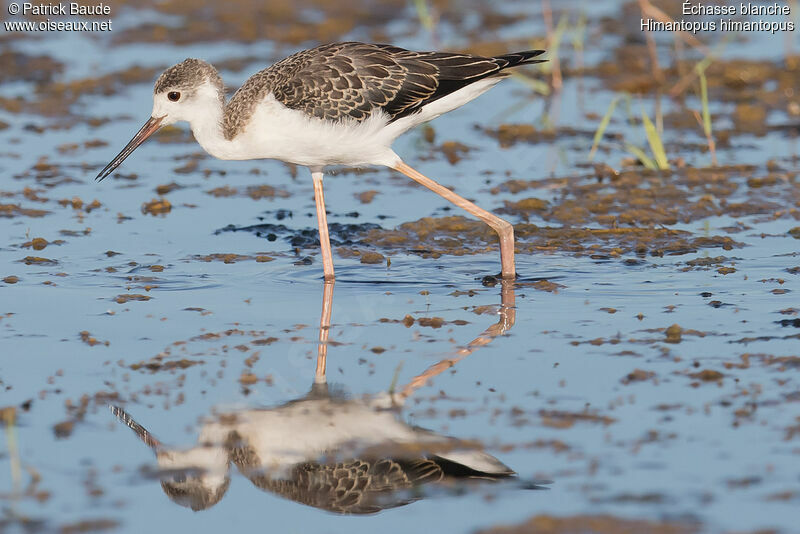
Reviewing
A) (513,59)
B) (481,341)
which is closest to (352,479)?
(481,341)

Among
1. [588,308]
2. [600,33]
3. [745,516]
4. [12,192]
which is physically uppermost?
[600,33]

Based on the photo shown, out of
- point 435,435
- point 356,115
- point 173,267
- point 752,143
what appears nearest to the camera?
point 435,435

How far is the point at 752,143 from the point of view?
40.1 ft

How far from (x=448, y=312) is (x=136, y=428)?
2.50 metres

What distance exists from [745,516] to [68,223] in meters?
6.83

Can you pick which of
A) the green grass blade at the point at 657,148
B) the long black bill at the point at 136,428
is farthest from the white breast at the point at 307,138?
the green grass blade at the point at 657,148

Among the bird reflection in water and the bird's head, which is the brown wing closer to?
the bird's head

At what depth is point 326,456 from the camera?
5.85 m

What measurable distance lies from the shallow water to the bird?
2.75 feet

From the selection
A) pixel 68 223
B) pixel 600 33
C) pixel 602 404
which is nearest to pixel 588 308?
pixel 602 404

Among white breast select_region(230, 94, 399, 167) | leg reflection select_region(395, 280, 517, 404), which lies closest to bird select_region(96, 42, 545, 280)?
white breast select_region(230, 94, 399, 167)

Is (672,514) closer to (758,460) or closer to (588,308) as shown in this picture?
(758,460)

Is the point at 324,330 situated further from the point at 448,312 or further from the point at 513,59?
the point at 513,59

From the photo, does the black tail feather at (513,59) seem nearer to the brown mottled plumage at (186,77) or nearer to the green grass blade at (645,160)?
the brown mottled plumage at (186,77)
